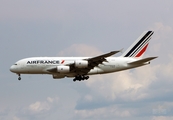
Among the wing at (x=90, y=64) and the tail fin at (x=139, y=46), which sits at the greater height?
the tail fin at (x=139, y=46)

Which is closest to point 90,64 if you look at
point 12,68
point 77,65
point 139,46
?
point 77,65

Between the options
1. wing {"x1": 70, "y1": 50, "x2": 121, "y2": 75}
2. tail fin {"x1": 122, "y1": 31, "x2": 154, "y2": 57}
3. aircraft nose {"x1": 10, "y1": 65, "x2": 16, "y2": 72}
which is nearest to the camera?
wing {"x1": 70, "y1": 50, "x2": 121, "y2": 75}

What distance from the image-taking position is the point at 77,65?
7631 cm

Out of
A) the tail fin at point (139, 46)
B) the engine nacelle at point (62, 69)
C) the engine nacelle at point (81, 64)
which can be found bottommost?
the engine nacelle at point (62, 69)

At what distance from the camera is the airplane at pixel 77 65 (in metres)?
76.3

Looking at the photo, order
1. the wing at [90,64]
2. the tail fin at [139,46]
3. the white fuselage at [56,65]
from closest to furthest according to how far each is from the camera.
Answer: the wing at [90,64] → the white fuselage at [56,65] → the tail fin at [139,46]

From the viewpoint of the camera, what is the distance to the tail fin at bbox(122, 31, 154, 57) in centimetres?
8419

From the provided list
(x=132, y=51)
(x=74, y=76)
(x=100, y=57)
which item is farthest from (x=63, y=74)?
(x=132, y=51)

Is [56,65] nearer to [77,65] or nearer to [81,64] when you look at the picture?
[77,65]

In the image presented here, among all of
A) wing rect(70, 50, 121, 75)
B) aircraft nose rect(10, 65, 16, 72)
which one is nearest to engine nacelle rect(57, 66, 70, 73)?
wing rect(70, 50, 121, 75)

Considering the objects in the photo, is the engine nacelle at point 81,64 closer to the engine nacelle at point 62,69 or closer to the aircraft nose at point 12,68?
the engine nacelle at point 62,69

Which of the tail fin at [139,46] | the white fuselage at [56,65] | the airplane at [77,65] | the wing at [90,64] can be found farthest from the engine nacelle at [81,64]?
the tail fin at [139,46]

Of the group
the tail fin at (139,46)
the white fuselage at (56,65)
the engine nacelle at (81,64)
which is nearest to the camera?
the white fuselage at (56,65)

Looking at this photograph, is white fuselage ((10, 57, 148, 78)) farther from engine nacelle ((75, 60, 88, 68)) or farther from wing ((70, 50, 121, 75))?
engine nacelle ((75, 60, 88, 68))
